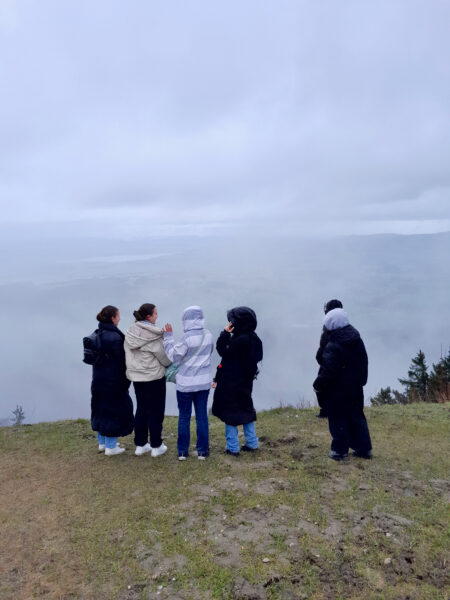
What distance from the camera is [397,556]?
4402mm

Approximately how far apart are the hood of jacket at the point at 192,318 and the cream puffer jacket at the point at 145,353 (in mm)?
427

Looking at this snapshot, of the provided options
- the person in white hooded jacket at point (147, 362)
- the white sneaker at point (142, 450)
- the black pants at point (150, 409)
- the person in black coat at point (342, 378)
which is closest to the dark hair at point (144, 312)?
the person in white hooded jacket at point (147, 362)

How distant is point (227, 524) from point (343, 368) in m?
2.88

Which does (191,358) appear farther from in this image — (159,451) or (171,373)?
(159,451)

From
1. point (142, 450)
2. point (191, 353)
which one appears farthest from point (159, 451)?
point (191, 353)

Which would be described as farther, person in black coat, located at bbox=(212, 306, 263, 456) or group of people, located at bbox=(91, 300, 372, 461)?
person in black coat, located at bbox=(212, 306, 263, 456)

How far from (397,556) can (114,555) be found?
2.98 metres

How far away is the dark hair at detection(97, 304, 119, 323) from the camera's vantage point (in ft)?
22.5

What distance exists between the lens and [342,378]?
21.9ft

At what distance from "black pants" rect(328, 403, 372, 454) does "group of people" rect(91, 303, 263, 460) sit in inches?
52.4

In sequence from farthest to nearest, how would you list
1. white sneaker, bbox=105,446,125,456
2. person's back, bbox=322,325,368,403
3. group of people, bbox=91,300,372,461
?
white sneaker, bbox=105,446,125,456 < group of people, bbox=91,300,372,461 < person's back, bbox=322,325,368,403

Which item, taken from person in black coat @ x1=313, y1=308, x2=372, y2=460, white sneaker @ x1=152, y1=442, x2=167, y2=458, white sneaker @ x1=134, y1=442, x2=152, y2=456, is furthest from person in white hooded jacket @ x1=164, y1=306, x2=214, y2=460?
person in black coat @ x1=313, y1=308, x2=372, y2=460

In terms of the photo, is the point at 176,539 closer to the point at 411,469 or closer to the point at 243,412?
the point at 243,412

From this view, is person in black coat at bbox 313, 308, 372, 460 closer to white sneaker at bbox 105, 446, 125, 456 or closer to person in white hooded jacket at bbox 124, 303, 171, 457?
person in white hooded jacket at bbox 124, 303, 171, 457
